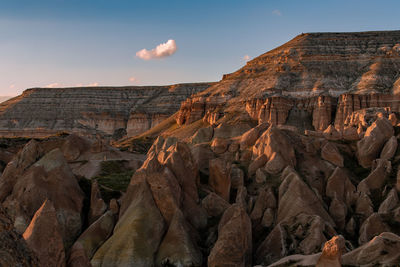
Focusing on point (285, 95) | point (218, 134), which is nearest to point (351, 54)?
point (285, 95)

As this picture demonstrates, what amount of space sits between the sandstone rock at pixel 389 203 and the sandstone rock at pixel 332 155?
6.73 metres

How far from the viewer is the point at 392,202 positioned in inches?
1234

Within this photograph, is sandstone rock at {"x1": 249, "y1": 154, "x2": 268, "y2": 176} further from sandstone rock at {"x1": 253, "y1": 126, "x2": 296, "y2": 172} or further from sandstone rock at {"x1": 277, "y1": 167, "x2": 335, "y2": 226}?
sandstone rock at {"x1": 277, "y1": 167, "x2": 335, "y2": 226}

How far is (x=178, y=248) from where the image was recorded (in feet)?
79.8

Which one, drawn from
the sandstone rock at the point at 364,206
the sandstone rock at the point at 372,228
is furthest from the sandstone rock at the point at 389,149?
the sandstone rock at the point at 372,228

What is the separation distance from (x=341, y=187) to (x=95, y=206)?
19.3 meters

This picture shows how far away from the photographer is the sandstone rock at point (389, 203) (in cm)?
3097

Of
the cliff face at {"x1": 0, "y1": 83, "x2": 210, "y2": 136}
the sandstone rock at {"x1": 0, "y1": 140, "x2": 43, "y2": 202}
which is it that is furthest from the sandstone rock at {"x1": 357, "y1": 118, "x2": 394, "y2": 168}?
the cliff face at {"x1": 0, "y1": 83, "x2": 210, "y2": 136}

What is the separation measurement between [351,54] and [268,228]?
341ft

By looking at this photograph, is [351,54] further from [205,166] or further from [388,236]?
[388,236]

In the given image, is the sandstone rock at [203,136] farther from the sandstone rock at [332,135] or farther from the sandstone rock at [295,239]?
the sandstone rock at [295,239]

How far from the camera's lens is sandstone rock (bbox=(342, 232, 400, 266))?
1805 cm

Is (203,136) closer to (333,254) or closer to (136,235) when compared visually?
(136,235)

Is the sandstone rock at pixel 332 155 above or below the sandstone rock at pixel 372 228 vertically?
above
